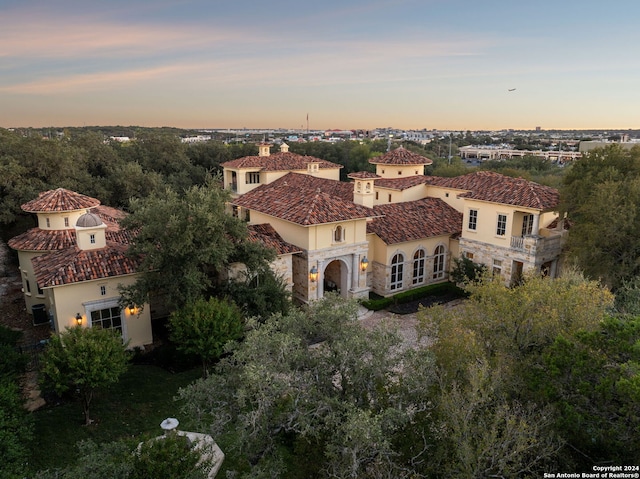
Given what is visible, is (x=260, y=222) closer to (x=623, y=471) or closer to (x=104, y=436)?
(x=104, y=436)

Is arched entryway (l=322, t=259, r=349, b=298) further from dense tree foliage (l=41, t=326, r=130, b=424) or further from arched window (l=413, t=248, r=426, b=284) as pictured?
dense tree foliage (l=41, t=326, r=130, b=424)

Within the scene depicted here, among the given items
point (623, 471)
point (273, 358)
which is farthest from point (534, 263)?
point (273, 358)

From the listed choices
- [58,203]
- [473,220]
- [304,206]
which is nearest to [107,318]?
[58,203]

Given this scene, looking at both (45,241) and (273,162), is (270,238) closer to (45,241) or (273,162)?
(45,241)

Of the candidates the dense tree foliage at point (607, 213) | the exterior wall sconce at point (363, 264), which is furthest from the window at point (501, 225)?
the exterior wall sconce at point (363, 264)

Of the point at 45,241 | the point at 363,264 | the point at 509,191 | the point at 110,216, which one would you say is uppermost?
the point at 509,191

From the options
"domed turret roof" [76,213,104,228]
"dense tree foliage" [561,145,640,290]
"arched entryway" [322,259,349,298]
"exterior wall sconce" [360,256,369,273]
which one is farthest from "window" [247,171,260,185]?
"dense tree foliage" [561,145,640,290]

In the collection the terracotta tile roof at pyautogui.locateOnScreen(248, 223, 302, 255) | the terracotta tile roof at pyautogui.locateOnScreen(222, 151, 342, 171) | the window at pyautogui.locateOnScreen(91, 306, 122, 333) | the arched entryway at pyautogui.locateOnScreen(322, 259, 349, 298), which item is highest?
the terracotta tile roof at pyautogui.locateOnScreen(222, 151, 342, 171)
